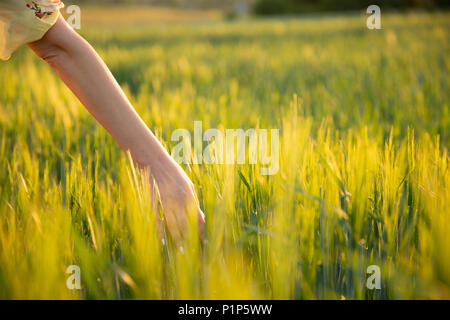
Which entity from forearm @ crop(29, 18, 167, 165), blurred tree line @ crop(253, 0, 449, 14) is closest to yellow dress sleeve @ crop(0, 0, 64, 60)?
forearm @ crop(29, 18, 167, 165)

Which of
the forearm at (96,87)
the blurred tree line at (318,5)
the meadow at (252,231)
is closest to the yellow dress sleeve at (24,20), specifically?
the forearm at (96,87)

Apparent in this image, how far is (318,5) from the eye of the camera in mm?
26875

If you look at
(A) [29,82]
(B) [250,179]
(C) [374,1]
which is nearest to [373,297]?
(B) [250,179]

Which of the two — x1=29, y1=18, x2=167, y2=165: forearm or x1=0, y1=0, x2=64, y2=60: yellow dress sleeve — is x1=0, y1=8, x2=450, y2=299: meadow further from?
x1=0, y1=0, x2=64, y2=60: yellow dress sleeve

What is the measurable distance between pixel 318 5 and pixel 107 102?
96.9ft

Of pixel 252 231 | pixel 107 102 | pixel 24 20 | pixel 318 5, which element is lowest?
pixel 252 231

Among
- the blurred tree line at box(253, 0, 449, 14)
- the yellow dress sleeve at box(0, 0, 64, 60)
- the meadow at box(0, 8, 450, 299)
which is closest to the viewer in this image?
the meadow at box(0, 8, 450, 299)

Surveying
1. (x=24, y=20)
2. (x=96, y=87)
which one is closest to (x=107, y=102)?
(x=96, y=87)

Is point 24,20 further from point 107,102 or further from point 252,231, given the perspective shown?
point 252,231

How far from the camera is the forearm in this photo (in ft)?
2.52

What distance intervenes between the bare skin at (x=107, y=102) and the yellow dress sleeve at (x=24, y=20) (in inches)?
1.3

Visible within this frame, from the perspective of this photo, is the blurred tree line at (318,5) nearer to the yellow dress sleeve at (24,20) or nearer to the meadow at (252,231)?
the meadow at (252,231)

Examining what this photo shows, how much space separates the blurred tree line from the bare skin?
26160 mm

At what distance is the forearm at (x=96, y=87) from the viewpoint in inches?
30.2
